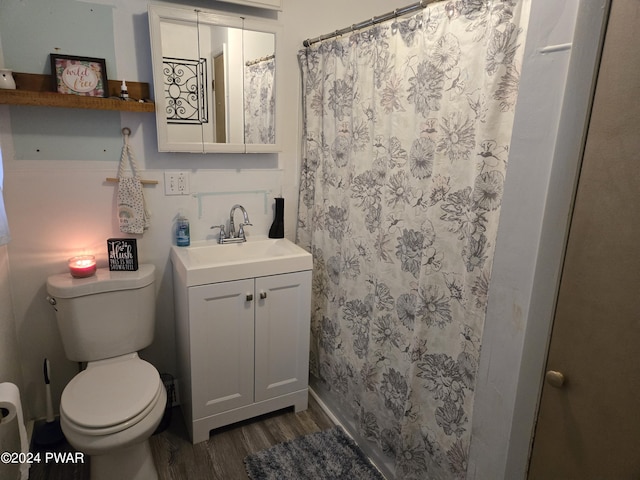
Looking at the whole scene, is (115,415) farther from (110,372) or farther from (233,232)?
(233,232)

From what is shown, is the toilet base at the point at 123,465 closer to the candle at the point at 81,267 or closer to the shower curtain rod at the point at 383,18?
the candle at the point at 81,267

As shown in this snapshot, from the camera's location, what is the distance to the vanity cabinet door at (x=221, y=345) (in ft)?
6.28

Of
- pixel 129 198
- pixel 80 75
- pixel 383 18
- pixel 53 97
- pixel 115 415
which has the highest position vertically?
pixel 383 18

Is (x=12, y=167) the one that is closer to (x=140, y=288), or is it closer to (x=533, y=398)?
(x=140, y=288)

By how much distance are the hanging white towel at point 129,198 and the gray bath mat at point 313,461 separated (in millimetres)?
1267

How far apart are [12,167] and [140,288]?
0.76 m

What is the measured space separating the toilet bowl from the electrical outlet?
2.82ft

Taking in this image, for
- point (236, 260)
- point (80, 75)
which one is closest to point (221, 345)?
point (236, 260)

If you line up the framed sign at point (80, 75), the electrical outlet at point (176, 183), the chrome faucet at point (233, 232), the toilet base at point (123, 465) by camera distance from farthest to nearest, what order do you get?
1. the chrome faucet at point (233, 232)
2. the electrical outlet at point (176, 183)
3. the framed sign at point (80, 75)
4. the toilet base at point (123, 465)

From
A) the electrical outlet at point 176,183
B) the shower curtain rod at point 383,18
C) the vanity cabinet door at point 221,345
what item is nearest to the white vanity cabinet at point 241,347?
the vanity cabinet door at point 221,345

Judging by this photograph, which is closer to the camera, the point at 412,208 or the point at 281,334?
the point at 412,208

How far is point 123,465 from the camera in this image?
168 cm

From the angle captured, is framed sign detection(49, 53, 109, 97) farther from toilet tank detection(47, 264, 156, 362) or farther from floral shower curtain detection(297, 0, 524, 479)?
floral shower curtain detection(297, 0, 524, 479)

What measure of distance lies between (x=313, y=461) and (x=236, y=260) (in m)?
1.03
